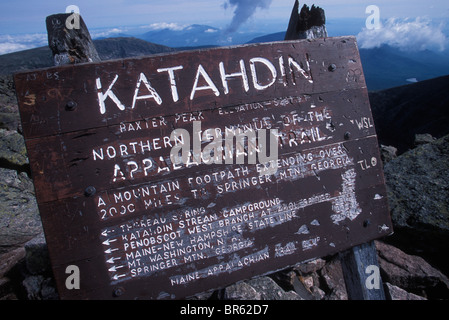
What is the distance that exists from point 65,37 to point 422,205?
3.79 metres

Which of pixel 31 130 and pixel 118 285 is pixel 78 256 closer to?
pixel 118 285

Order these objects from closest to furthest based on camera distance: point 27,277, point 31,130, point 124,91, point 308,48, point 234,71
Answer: point 31,130 → point 124,91 → point 234,71 → point 308,48 → point 27,277

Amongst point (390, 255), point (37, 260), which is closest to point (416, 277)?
point (390, 255)

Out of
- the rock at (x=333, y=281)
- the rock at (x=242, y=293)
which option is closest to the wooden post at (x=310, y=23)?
the rock at (x=242, y=293)

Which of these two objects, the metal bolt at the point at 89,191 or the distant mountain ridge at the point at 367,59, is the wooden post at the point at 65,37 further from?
the distant mountain ridge at the point at 367,59

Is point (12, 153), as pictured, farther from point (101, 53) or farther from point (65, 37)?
point (101, 53)

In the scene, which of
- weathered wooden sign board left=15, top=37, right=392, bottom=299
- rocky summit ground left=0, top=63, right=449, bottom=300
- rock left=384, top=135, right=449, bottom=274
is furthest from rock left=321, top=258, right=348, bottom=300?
weathered wooden sign board left=15, top=37, right=392, bottom=299

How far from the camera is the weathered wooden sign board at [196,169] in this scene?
1.59 meters

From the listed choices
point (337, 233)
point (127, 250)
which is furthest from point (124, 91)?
point (337, 233)

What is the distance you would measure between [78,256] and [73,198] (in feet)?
1.20

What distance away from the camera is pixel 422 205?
300cm

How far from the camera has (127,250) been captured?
1687 mm

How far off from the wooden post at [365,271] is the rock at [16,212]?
3.71 meters

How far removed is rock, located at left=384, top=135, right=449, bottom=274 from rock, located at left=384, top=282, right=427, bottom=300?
2.17 ft
